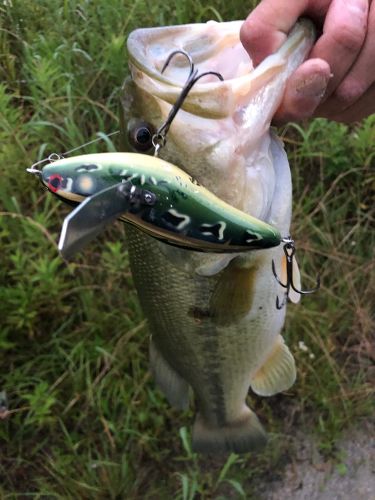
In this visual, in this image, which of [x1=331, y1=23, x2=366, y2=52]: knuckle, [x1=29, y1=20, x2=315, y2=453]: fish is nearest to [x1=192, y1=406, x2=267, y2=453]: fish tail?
[x1=29, y1=20, x2=315, y2=453]: fish

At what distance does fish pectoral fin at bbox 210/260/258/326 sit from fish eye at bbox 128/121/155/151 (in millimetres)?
323

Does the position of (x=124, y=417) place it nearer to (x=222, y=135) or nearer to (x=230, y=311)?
(x=230, y=311)

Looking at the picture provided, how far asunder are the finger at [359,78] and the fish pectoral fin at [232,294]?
1.33 feet

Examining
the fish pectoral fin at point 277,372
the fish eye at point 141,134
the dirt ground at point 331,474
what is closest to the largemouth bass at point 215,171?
the fish eye at point 141,134

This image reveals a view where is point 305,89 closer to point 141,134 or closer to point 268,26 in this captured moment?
point 268,26

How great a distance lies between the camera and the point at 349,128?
112 inches

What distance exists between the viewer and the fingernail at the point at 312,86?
44.1 inches

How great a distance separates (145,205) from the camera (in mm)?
857

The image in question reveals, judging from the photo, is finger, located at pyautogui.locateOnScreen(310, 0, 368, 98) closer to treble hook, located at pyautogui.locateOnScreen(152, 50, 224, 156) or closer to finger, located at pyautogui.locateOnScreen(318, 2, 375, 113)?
finger, located at pyautogui.locateOnScreen(318, 2, 375, 113)

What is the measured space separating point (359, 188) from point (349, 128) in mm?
296

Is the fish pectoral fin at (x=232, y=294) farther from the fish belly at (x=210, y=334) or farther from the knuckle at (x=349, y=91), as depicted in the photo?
the knuckle at (x=349, y=91)

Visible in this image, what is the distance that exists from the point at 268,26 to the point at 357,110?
371mm

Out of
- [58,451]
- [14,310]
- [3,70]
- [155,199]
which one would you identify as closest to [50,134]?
[3,70]

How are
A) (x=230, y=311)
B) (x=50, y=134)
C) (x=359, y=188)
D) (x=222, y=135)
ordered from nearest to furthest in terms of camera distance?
(x=222, y=135)
(x=230, y=311)
(x=50, y=134)
(x=359, y=188)
